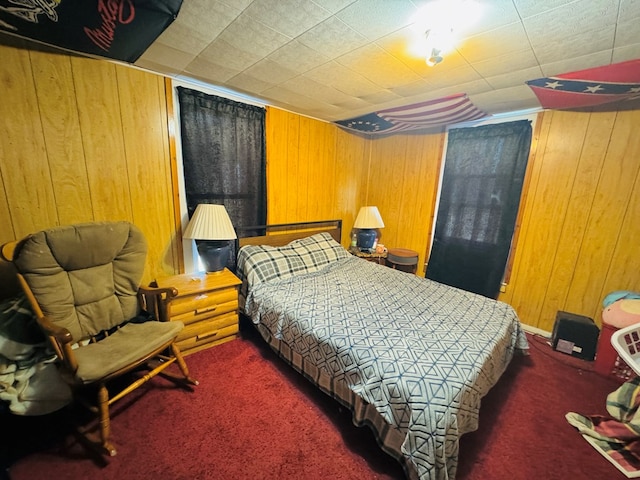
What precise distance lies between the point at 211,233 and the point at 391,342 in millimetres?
1652

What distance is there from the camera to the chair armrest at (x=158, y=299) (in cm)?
175

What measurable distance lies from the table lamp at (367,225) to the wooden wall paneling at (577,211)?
1.84 meters

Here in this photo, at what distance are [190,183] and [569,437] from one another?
3.29m

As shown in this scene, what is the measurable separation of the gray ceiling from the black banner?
0.09 metres

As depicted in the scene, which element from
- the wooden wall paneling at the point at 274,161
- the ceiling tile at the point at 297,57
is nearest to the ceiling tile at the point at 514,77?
the ceiling tile at the point at 297,57

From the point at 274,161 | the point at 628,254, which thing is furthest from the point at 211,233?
the point at 628,254

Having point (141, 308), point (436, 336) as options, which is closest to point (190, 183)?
point (141, 308)

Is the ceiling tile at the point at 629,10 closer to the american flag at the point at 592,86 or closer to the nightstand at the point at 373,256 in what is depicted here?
the american flag at the point at 592,86

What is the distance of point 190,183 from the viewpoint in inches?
89.9

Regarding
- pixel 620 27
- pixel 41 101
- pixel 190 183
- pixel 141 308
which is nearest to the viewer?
pixel 620 27

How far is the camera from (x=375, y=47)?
1.55 metres

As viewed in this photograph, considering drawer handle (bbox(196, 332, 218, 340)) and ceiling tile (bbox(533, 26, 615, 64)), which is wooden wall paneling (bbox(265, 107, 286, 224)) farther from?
ceiling tile (bbox(533, 26, 615, 64))

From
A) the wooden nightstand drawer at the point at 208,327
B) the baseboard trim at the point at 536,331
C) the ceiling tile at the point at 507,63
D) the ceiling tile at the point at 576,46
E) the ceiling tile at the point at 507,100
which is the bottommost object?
the baseboard trim at the point at 536,331

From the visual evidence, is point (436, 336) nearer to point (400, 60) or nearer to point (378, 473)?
point (378, 473)
